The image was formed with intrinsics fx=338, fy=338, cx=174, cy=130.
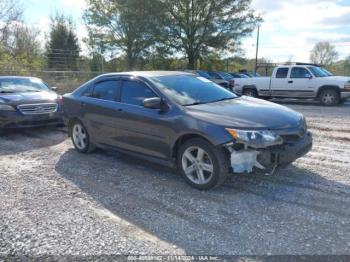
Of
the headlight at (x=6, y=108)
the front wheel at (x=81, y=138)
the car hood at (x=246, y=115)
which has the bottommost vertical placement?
the front wheel at (x=81, y=138)

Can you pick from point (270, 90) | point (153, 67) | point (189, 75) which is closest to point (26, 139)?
point (189, 75)

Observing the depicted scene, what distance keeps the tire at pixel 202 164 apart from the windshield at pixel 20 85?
625 cm

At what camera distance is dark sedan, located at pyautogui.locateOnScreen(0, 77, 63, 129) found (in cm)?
797

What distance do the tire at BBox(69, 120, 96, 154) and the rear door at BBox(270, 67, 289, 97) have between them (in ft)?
34.1

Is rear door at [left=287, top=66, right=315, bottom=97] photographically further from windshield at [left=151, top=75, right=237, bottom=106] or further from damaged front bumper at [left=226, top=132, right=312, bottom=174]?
damaged front bumper at [left=226, top=132, right=312, bottom=174]

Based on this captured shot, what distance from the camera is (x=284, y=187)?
4480mm

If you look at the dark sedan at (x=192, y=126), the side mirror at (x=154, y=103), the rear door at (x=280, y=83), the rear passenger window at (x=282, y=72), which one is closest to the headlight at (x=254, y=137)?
the dark sedan at (x=192, y=126)

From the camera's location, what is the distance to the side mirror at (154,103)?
464cm

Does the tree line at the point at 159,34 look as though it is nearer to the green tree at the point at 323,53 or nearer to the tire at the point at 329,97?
the tire at the point at 329,97

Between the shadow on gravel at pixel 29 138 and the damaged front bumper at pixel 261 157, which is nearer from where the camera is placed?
the damaged front bumper at pixel 261 157

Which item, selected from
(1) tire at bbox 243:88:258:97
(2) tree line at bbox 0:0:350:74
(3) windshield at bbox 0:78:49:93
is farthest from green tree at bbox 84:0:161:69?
(3) windshield at bbox 0:78:49:93

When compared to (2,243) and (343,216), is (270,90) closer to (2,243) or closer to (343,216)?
(343,216)

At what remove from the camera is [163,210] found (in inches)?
156

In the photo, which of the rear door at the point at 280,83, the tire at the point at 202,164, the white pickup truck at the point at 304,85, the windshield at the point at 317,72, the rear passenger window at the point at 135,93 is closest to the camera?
the tire at the point at 202,164
